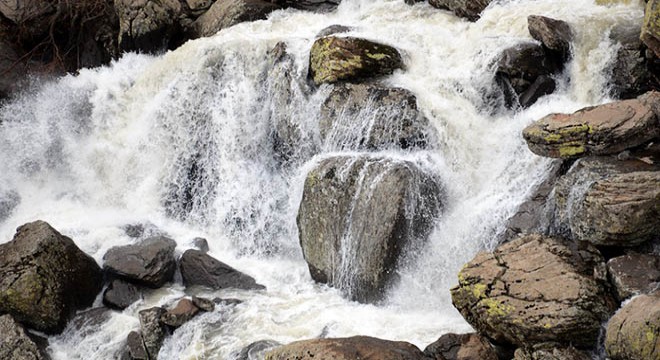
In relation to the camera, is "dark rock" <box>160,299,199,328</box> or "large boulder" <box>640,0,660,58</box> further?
"dark rock" <box>160,299,199,328</box>

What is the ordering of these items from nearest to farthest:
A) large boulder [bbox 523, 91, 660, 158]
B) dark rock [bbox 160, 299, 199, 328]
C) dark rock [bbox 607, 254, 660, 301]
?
1. dark rock [bbox 607, 254, 660, 301]
2. large boulder [bbox 523, 91, 660, 158]
3. dark rock [bbox 160, 299, 199, 328]

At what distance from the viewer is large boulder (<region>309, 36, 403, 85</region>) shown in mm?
9797

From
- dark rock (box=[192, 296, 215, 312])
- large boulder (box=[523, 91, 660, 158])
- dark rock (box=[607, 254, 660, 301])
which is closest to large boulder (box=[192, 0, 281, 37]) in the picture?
dark rock (box=[192, 296, 215, 312])

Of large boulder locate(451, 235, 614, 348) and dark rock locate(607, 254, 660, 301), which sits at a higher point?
dark rock locate(607, 254, 660, 301)

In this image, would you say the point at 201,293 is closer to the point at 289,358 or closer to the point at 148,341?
the point at 148,341

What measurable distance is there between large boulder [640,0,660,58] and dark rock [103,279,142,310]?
22.9ft

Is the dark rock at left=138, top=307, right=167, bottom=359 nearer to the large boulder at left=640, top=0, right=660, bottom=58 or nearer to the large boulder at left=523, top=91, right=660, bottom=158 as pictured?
the large boulder at left=523, top=91, right=660, bottom=158

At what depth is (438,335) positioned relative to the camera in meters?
6.74

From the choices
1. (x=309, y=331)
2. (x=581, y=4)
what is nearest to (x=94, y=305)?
(x=309, y=331)

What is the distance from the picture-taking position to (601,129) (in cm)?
681

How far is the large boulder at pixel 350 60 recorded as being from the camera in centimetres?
980


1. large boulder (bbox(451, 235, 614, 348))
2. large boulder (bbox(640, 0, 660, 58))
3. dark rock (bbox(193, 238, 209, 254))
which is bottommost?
dark rock (bbox(193, 238, 209, 254))

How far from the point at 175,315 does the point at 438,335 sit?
10.0ft

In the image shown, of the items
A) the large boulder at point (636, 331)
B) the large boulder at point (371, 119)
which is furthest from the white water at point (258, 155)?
the large boulder at point (636, 331)
